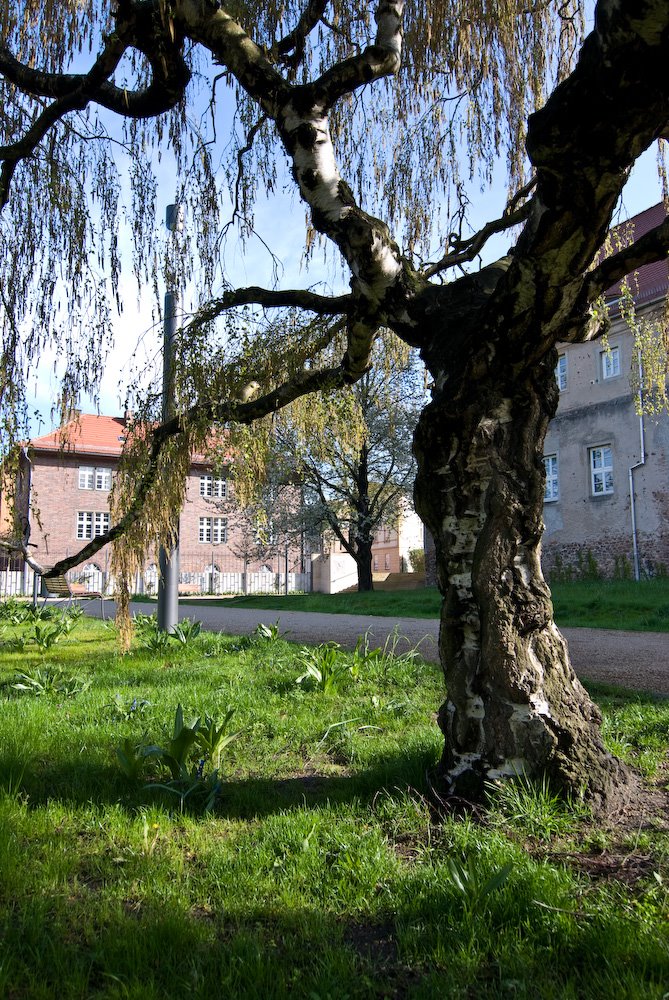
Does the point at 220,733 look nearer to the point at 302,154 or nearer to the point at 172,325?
the point at 172,325

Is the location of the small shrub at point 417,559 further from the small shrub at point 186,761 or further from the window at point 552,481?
the small shrub at point 186,761

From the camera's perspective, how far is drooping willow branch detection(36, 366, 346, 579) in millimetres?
4238

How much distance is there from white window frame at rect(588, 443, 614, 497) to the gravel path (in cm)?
1136

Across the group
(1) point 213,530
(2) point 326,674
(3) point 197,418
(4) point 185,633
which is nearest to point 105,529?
(1) point 213,530

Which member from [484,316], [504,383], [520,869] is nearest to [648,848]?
[520,869]

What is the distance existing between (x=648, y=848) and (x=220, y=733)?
217cm

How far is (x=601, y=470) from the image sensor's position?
72.7 feet

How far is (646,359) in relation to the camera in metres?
4.98

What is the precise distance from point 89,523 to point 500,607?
144 feet

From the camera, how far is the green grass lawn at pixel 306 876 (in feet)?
6.74

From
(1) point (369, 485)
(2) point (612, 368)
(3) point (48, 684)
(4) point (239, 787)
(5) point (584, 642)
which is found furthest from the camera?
(1) point (369, 485)

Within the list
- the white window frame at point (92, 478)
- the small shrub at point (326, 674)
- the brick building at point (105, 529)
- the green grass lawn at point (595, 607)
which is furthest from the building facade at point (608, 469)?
the white window frame at point (92, 478)

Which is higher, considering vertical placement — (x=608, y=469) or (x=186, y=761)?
(x=608, y=469)

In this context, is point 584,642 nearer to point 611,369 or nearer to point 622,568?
point 622,568
